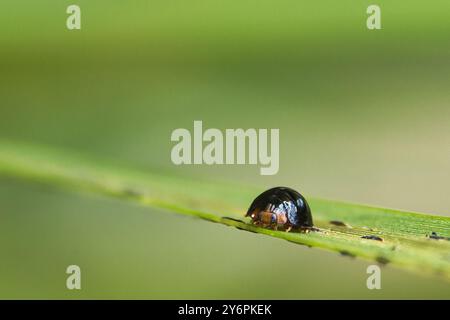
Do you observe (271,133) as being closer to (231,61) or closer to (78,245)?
(231,61)

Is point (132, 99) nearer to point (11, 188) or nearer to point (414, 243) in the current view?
point (11, 188)

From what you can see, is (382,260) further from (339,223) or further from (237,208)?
(237,208)

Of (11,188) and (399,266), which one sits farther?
(11,188)

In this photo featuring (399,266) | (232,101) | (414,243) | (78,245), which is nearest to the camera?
(399,266)

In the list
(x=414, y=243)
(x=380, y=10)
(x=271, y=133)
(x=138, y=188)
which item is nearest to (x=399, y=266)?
(x=414, y=243)

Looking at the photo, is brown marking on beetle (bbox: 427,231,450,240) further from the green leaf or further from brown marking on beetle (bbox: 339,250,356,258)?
brown marking on beetle (bbox: 339,250,356,258)

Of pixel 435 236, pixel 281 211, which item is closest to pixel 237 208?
pixel 281 211

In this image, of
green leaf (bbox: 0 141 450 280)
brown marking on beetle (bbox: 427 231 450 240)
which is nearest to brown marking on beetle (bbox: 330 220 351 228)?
green leaf (bbox: 0 141 450 280)

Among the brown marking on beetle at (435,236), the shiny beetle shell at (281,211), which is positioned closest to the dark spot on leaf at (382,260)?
the brown marking on beetle at (435,236)

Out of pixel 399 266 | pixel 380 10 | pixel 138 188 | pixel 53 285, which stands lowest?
pixel 53 285

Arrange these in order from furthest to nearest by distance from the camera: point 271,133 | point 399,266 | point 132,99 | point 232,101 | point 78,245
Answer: point 132,99 → point 232,101 → point 271,133 → point 78,245 → point 399,266

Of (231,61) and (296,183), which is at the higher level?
(231,61)
